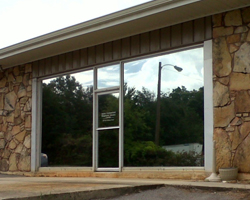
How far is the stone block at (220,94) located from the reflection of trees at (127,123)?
1.29ft

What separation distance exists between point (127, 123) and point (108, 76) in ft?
4.01

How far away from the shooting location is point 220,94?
7.61 m

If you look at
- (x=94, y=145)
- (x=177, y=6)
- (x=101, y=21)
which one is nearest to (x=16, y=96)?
(x=94, y=145)

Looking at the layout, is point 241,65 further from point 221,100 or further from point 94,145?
point 94,145

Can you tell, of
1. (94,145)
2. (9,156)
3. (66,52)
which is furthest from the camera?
(9,156)

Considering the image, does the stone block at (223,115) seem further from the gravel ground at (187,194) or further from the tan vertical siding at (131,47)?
the gravel ground at (187,194)

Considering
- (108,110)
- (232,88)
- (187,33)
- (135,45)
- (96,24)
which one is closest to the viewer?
(232,88)

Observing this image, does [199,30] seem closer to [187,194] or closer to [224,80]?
[224,80]

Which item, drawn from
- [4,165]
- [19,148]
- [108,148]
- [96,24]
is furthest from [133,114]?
[4,165]

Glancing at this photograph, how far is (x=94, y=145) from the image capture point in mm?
9781

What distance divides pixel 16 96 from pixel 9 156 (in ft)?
5.37

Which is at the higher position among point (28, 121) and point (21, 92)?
point (21, 92)

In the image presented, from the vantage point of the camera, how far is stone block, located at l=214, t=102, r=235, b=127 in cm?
745

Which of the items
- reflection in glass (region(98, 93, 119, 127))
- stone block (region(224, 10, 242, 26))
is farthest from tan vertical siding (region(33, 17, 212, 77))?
reflection in glass (region(98, 93, 119, 127))
